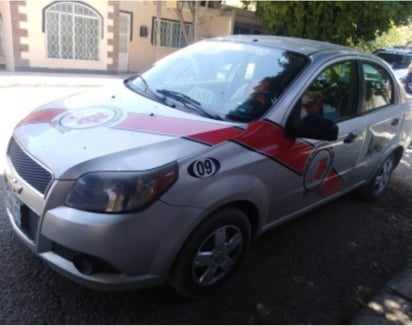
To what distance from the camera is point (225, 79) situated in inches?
125

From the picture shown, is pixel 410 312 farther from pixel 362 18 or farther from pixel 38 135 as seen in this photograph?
pixel 362 18

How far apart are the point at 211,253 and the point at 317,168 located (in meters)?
→ 1.22

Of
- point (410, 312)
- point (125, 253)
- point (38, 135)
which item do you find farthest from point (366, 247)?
point (38, 135)

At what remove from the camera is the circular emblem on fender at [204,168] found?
2314 mm

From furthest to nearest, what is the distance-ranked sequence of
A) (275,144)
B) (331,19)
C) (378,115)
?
1. (331,19)
2. (378,115)
3. (275,144)

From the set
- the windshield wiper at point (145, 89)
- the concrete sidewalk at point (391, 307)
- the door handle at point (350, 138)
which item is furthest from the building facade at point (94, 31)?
the concrete sidewalk at point (391, 307)

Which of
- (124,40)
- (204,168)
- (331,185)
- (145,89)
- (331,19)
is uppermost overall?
(331,19)

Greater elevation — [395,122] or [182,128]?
[182,128]

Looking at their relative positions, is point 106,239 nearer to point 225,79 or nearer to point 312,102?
point 225,79

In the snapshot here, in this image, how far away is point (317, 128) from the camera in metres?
2.75

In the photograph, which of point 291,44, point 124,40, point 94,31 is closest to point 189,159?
point 291,44

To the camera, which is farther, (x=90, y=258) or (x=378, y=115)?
(x=378, y=115)

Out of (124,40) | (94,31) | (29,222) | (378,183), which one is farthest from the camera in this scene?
(124,40)

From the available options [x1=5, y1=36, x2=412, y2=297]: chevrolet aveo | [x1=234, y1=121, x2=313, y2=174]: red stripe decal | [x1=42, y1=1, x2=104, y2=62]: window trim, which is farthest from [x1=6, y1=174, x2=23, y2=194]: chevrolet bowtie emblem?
[x1=42, y1=1, x2=104, y2=62]: window trim
